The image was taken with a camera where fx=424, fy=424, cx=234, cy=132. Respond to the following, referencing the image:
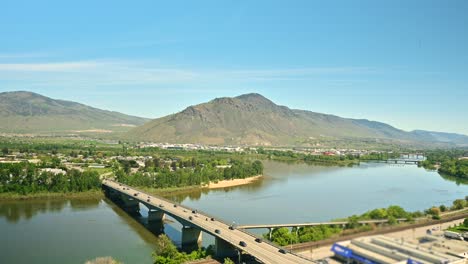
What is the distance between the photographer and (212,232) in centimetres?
2278

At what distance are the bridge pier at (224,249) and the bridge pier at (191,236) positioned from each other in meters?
4.43

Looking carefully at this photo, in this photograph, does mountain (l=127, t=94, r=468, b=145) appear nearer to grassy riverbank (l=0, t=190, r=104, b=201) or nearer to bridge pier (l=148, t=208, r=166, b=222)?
grassy riverbank (l=0, t=190, r=104, b=201)

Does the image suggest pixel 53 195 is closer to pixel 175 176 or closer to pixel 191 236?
pixel 175 176

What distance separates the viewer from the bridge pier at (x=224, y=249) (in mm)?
21078

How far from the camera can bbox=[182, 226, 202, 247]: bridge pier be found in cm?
2584

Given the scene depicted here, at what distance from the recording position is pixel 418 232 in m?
8.07

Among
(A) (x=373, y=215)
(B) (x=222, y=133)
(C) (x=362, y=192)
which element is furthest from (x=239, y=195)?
(B) (x=222, y=133)

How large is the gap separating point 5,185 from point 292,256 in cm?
3493

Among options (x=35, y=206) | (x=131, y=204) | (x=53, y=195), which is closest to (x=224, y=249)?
(x=131, y=204)

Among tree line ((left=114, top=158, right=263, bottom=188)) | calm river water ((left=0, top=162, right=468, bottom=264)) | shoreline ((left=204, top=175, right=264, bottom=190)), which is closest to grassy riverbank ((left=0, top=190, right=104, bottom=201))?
calm river water ((left=0, top=162, right=468, bottom=264))

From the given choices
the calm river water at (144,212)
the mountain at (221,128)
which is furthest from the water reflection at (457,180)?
the mountain at (221,128)

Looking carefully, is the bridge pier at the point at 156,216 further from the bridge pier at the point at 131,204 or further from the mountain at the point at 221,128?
the mountain at the point at 221,128

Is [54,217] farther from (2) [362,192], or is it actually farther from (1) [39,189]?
(2) [362,192]

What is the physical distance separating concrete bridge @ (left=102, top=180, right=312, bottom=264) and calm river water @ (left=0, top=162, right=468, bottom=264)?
4.54 ft
